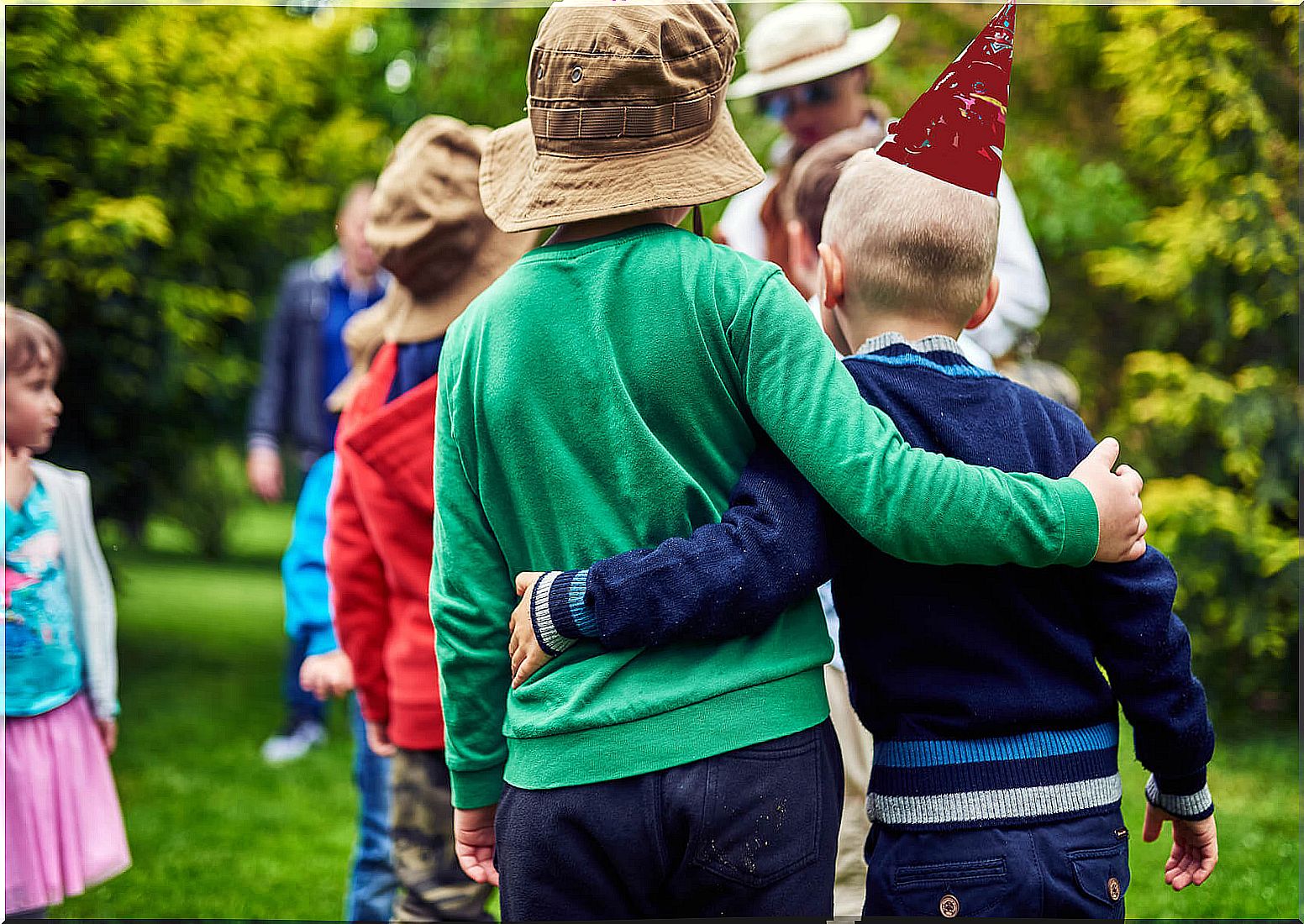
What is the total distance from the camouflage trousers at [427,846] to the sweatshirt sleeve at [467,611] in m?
0.81

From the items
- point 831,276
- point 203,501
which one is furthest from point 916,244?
point 203,501

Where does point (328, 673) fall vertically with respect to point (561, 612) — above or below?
below

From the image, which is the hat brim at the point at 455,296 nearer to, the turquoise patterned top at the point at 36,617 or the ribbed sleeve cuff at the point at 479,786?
the turquoise patterned top at the point at 36,617

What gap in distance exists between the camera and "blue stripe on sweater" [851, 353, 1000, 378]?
173cm

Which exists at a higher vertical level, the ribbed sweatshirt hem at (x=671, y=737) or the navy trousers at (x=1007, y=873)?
the ribbed sweatshirt hem at (x=671, y=737)

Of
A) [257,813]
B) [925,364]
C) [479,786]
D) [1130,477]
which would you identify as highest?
[925,364]

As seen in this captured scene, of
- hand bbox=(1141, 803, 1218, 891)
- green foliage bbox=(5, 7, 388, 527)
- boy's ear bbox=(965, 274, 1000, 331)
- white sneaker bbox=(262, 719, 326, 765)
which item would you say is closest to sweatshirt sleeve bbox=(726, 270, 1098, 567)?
boy's ear bbox=(965, 274, 1000, 331)

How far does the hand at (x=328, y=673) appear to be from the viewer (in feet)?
9.68

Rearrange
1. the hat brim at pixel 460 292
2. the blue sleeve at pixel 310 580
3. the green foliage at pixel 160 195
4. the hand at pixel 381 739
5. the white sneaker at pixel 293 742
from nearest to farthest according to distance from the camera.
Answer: the hat brim at pixel 460 292 → the hand at pixel 381 739 → the blue sleeve at pixel 310 580 → the green foliage at pixel 160 195 → the white sneaker at pixel 293 742

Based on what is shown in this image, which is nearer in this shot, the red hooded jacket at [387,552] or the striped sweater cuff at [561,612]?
the striped sweater cuff at [561,612]

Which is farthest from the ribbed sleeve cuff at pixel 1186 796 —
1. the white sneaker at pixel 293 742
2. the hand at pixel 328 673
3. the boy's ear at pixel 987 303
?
the white sneaker at pixel 293 742

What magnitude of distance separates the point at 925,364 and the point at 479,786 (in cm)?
87

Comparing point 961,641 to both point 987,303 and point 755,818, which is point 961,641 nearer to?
point 755,818

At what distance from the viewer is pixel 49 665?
8.90 ft
